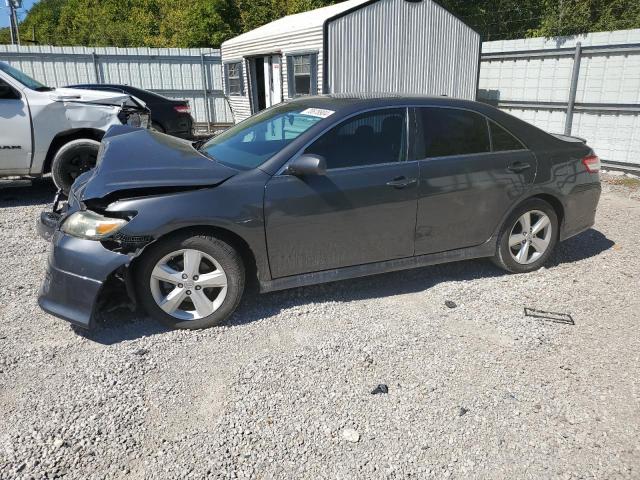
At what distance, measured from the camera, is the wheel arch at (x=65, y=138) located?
6758 mm

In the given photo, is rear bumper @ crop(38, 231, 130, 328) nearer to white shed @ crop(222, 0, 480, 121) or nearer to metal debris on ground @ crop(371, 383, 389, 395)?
metal debris on ground @ crop(371, 383, 389, 395)

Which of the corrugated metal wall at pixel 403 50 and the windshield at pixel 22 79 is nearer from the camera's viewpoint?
the windshield at pixel 22 79

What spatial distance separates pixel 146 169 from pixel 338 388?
6.21 ft

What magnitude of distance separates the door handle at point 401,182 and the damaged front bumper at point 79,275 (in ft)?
6.38

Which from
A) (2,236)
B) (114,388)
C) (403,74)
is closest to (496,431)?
(114,388)

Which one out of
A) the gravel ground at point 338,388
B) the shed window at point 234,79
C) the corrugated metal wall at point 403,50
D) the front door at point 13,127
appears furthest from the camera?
the shed window at point 234,79

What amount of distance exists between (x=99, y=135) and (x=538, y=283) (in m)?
5.70

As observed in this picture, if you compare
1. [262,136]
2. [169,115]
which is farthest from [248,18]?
[262,136]

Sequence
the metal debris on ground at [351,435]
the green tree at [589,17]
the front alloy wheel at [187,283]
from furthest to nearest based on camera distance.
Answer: the green tree at [589,17] < the front alloy wheel at [187,283] < the metal debris on ground at [351,435]

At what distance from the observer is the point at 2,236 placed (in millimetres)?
5594

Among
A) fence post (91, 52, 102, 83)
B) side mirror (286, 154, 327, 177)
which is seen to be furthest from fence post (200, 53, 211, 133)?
side mirror (286, 154, 327, 177)

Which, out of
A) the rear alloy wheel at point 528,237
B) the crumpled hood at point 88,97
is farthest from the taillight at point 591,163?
the crumpled hood at point 88,97

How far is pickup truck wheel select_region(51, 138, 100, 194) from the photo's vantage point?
6.69 meters

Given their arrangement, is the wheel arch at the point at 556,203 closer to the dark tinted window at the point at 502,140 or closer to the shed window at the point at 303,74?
the dark tinted window at the point at 502,140
